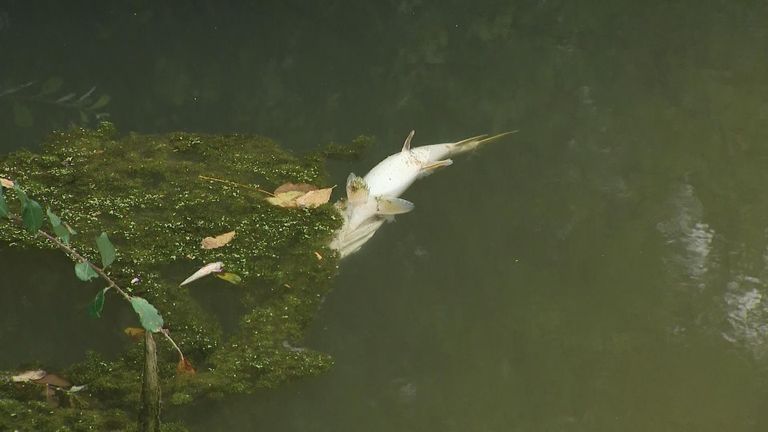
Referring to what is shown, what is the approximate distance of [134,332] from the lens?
1.98 meters

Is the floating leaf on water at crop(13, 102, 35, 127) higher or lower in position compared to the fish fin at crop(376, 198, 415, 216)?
higher

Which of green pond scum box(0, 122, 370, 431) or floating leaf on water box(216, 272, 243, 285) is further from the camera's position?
floating leaf on water box(216, 272, 243, 285)

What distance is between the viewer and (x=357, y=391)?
1959 mm

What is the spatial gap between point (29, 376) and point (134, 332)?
0.26 m

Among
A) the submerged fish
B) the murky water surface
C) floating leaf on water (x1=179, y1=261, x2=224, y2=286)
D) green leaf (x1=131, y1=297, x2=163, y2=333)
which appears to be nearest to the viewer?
green leaf (x1=131, y1=297, x2=163, y2=333)

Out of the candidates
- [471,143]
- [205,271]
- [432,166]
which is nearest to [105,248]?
[205,271]

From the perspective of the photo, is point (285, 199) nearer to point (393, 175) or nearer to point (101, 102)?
point (393, 175)

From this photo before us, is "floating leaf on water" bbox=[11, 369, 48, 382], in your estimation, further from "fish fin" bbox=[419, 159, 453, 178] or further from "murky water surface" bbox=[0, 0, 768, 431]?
"fish fin" bbox=[419, 159, 453, 178]

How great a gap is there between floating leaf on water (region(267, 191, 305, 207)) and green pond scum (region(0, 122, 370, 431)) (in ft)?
0.07

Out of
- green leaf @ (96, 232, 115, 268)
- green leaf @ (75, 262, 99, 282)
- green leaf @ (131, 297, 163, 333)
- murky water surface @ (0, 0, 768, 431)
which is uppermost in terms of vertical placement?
green leaf @ (96, 232, 115, 268)

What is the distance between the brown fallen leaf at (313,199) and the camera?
2285mm

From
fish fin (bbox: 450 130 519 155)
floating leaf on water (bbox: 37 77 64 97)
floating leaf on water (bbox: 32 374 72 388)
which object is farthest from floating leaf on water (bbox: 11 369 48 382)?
fish fin (bbox: 450 130 519 155)

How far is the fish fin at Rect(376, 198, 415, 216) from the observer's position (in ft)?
7.50

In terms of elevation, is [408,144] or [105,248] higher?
[105,248]
